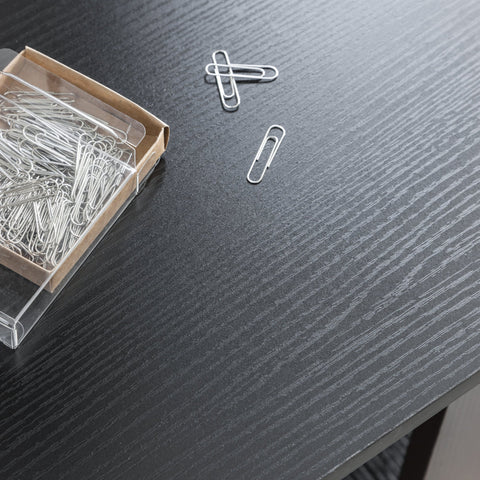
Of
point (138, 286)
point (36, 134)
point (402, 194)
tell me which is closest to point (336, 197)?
point (402, 194)

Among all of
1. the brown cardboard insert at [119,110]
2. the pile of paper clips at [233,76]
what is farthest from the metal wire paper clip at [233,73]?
the brown cardboard insert at [119,110]

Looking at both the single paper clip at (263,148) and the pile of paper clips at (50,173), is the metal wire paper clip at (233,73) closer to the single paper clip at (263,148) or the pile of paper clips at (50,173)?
the single paper clip at (263,148)

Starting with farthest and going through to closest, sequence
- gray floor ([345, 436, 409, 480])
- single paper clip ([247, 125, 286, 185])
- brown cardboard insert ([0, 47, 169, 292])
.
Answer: gray floor ([345, 436, 409, 480]) < single paper clip ([247, 125, 286, 185]) < brown cardboard insert ([0, 47, 169, 292])

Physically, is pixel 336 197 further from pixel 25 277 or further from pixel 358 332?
pixel 25 277

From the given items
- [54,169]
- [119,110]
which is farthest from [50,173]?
[119,110]

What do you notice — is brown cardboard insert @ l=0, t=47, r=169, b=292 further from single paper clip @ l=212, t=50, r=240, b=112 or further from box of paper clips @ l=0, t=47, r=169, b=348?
single paper clip @ l=212, t=50, r=240, b=112

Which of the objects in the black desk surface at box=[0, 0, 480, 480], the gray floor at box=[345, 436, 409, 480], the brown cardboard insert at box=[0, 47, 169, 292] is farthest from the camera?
the gray floor at box=[345, 436, 409, 480]

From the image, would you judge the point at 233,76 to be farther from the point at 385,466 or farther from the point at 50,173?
the point at 385,466

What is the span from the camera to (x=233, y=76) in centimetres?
152

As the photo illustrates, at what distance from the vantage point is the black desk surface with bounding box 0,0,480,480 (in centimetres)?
122

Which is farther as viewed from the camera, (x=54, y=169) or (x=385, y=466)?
(x=385, y=466)

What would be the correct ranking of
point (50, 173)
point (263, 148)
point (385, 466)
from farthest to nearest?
point (385, 466) → point (263, 148) → point (50, 173)

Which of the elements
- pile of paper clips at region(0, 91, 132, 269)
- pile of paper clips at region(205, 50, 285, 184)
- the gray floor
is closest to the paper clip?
pile of paper clips at region(205, 50, 285, 184)

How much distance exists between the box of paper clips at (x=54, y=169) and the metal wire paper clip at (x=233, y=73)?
164mm
